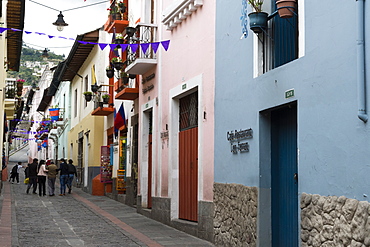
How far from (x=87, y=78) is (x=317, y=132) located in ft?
73.9

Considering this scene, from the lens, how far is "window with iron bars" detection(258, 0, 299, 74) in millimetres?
8336

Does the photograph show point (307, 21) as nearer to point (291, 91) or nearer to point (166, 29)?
point (291, 91)

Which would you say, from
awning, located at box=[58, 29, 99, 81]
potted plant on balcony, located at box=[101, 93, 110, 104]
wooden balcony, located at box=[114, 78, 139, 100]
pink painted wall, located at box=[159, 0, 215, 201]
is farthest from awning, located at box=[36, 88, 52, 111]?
pink painted wall, located at box=[159, 0, 215, 201]

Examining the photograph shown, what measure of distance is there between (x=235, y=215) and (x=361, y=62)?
13.9ft

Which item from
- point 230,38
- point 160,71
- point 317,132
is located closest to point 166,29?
point 160,71

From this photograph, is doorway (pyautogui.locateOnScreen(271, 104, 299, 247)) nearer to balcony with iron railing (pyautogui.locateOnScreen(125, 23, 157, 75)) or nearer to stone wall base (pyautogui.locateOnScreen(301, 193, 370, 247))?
stone wall base (pyautogui.locateOnScreen(301, 193, 370, 247))

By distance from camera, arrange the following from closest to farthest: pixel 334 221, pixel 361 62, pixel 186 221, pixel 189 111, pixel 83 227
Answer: pixel 361 62, pixel 334 221, pixel 186 221, pixel 189 111, pixel 83 227

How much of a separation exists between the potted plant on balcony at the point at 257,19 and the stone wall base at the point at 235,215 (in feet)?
8.26

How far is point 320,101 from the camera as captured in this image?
706 cm

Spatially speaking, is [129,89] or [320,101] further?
[129,89]

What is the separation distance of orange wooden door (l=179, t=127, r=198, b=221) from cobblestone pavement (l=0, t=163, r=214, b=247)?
1.82 feet

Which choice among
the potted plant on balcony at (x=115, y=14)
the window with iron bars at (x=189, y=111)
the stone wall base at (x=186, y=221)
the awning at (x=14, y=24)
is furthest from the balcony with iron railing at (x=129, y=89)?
the awning at (x=14, y=24)

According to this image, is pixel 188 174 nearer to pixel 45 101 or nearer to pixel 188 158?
pixel 188 158

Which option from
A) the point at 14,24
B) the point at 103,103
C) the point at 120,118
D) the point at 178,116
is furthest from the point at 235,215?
the point at 14,24
